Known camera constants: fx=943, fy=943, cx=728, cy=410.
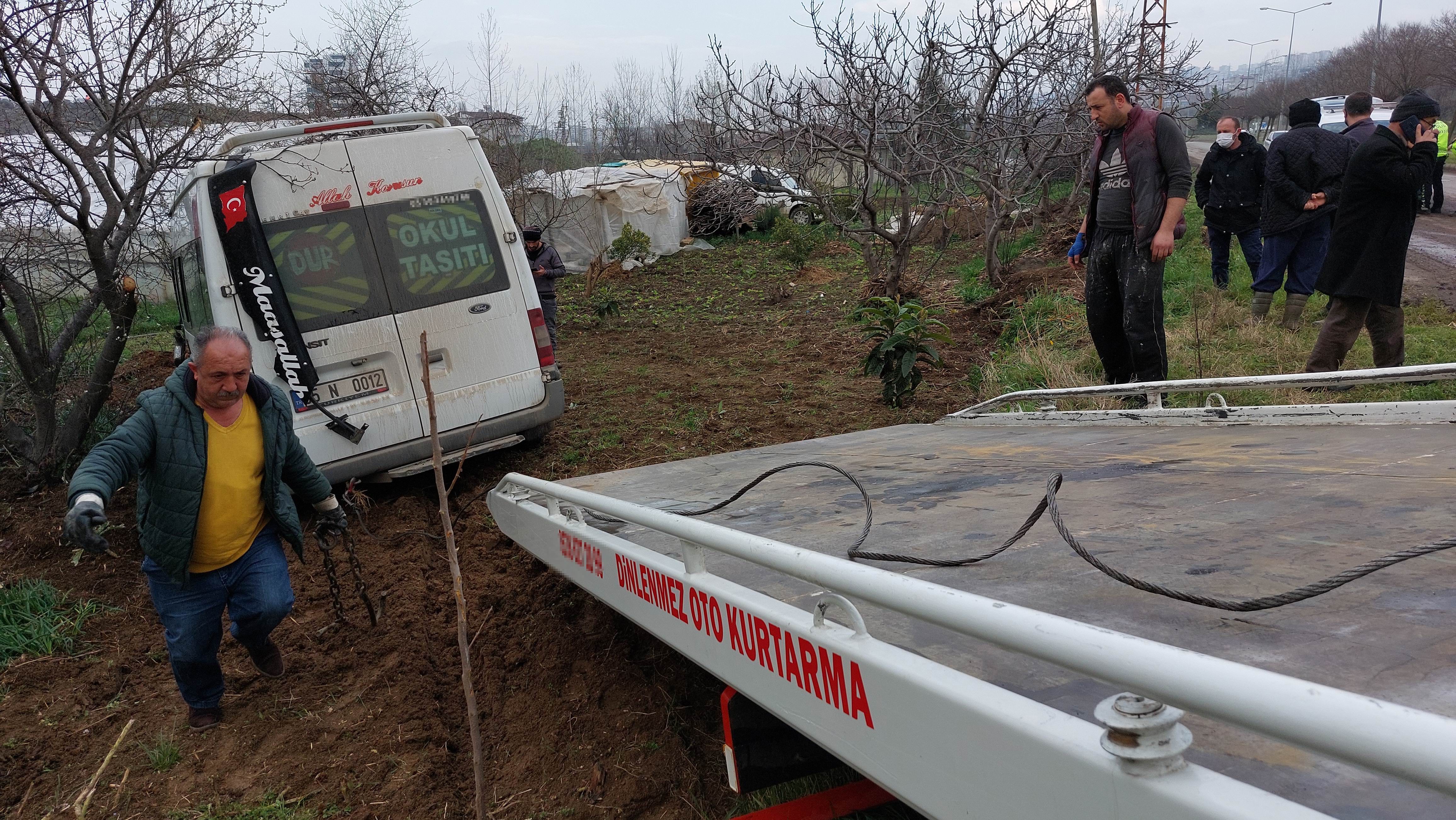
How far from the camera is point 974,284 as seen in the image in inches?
516

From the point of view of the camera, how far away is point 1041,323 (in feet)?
30.9

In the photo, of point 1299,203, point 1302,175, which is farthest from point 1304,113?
point 1299,203

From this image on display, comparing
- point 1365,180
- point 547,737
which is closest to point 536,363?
point 547,737

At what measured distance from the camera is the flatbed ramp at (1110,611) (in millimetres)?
1116

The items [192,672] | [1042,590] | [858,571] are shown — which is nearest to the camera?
[858,571]

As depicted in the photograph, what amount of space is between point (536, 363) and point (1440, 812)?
574cm

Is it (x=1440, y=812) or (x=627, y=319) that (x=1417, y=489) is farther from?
(x=627, y=319)

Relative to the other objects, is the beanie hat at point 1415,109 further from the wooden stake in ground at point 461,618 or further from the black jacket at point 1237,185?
the wooden stake in ground at point 461,618

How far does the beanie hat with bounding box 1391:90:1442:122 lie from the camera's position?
6.00 m

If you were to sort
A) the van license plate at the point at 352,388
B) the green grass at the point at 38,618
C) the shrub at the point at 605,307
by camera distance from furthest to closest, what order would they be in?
the shrub at the point at 605,307 → the van license plate at the point at 352,388 → the green grass at the point at 38,618

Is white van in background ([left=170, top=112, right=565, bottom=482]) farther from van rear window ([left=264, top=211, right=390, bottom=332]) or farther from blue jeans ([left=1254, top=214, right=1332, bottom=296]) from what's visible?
blue jeans ([left=1254, top=214, right=1332, bottom=296])

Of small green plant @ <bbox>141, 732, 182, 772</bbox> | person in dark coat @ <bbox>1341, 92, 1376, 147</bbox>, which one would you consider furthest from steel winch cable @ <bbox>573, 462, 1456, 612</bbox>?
person in dark coat @ <bbox>1341, 92, 1376, 147</bbox>

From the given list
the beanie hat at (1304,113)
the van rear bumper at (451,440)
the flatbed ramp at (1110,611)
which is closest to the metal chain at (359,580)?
the flatbed ramp at (1110,611)

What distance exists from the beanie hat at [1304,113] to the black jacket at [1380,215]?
2493 mm
